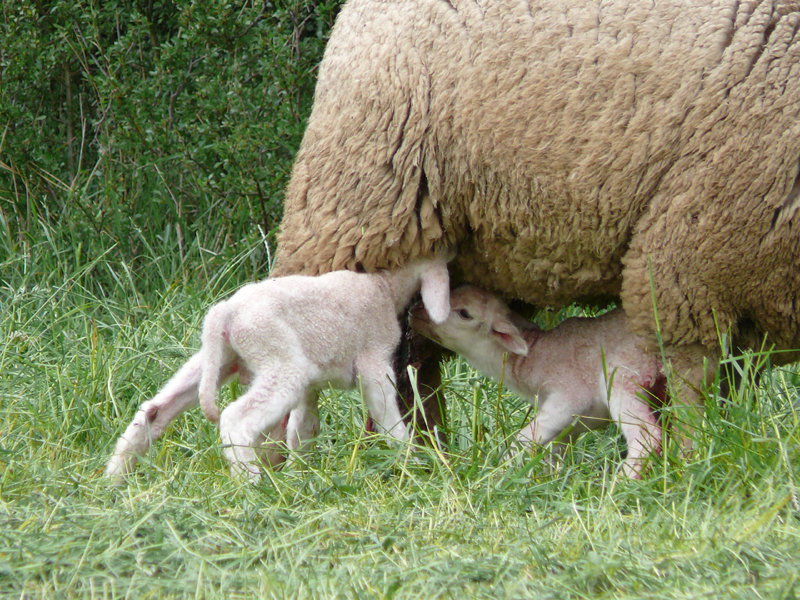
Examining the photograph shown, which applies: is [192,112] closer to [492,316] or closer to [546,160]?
[492,316]

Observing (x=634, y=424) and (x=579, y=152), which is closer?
(x=579, y=152)

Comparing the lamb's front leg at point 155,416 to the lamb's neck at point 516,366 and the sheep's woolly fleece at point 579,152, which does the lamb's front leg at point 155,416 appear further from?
the lamb's neck at point 516,366

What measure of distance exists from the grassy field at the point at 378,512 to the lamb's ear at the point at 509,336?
0.26 metres

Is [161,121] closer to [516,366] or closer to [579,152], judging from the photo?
[516,366]

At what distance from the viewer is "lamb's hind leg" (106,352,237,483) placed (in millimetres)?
3146

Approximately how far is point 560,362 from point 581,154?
34.2 inches

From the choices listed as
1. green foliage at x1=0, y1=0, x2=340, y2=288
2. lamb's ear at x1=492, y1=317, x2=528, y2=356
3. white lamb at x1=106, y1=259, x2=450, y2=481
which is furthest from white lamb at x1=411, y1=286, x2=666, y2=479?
green foliage at x1=0, y1=0, x2=340, y2=288

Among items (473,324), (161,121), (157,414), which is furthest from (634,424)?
(161,121)

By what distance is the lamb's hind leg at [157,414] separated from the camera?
3.15 meters

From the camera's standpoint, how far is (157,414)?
3.23 m

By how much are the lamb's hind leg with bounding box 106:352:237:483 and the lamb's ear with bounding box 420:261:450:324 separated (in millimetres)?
646

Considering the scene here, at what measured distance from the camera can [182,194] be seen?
18.7ft

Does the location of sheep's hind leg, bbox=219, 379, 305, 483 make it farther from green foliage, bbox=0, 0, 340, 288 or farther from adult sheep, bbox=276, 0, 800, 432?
green foliage, bbox=0, 0, 340, 288

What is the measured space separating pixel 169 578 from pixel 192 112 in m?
3.74
